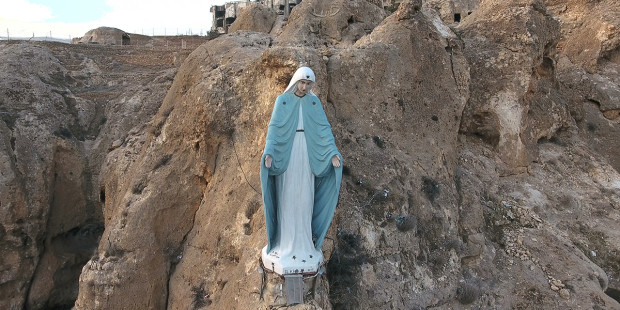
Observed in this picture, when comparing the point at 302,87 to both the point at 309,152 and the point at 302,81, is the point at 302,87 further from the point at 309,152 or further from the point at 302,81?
the point at 309,152

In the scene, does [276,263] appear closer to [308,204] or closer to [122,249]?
[308,204]

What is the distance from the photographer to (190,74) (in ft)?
33.2

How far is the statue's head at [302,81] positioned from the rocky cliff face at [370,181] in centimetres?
237

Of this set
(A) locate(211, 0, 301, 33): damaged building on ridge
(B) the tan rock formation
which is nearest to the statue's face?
(B) the tan rock formation

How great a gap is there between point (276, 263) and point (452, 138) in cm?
588

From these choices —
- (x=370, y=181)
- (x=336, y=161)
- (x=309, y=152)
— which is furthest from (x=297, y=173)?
(x=370, y=181)

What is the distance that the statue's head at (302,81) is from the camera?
5.37m

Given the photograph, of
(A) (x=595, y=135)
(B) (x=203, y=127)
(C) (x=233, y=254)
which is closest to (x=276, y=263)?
(C) (x=233, y=254)

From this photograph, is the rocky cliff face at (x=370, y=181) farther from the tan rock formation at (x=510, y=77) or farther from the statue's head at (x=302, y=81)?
the statue's head at (x=302, y=81)

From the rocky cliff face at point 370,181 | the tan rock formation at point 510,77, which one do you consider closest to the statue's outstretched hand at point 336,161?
the rocky cliff face at point 370,181

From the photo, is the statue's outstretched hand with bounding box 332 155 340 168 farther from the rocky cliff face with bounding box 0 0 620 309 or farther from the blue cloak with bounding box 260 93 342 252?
the rocky cliff face with bounding box 0 0 620 309

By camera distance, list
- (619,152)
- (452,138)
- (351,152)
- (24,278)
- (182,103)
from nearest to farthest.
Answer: (351,152)
(182,103)
(452,138)
(24,278)
(619,152)

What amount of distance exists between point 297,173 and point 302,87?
973 millimetres

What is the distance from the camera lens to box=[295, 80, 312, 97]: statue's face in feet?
17.8
